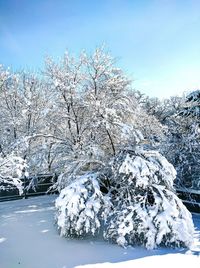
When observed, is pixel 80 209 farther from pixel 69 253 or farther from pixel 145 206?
pixel 145 206

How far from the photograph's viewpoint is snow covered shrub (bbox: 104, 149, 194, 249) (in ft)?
25.7

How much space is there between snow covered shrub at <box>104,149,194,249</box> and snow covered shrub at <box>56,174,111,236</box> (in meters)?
0.42

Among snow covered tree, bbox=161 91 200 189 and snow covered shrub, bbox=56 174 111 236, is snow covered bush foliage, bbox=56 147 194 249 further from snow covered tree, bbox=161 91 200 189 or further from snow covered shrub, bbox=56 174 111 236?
snow covered tree, bbox=161 91 200 189

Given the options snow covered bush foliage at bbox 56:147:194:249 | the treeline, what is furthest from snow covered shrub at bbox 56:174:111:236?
the treeline

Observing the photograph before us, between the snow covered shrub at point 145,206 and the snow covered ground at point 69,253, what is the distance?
0.97 ft

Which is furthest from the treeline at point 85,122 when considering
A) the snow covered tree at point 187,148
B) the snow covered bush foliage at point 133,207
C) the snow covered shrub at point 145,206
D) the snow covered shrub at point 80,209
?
the snow covered shrub at point 80,209

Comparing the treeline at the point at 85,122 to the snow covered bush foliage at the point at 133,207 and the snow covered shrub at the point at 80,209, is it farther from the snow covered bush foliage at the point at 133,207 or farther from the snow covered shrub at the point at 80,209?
the snow covered shrub at the point at 80,209

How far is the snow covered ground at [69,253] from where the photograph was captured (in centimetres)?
692

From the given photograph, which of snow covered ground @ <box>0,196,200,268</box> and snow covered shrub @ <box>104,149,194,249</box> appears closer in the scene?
snow covered ground @ <box>0,196,200,268</box>

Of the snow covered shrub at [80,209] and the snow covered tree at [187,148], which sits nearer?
the snow covered shrub at [80,209]

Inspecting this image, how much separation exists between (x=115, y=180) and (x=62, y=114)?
6.05 m

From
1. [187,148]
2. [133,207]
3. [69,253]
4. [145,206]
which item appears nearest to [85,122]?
[187,148]

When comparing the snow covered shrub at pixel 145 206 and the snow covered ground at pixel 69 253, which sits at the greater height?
the snow covered shrub at pixel 145 206

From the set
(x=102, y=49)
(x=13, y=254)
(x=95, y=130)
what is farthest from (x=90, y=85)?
(x=13, y=254)
